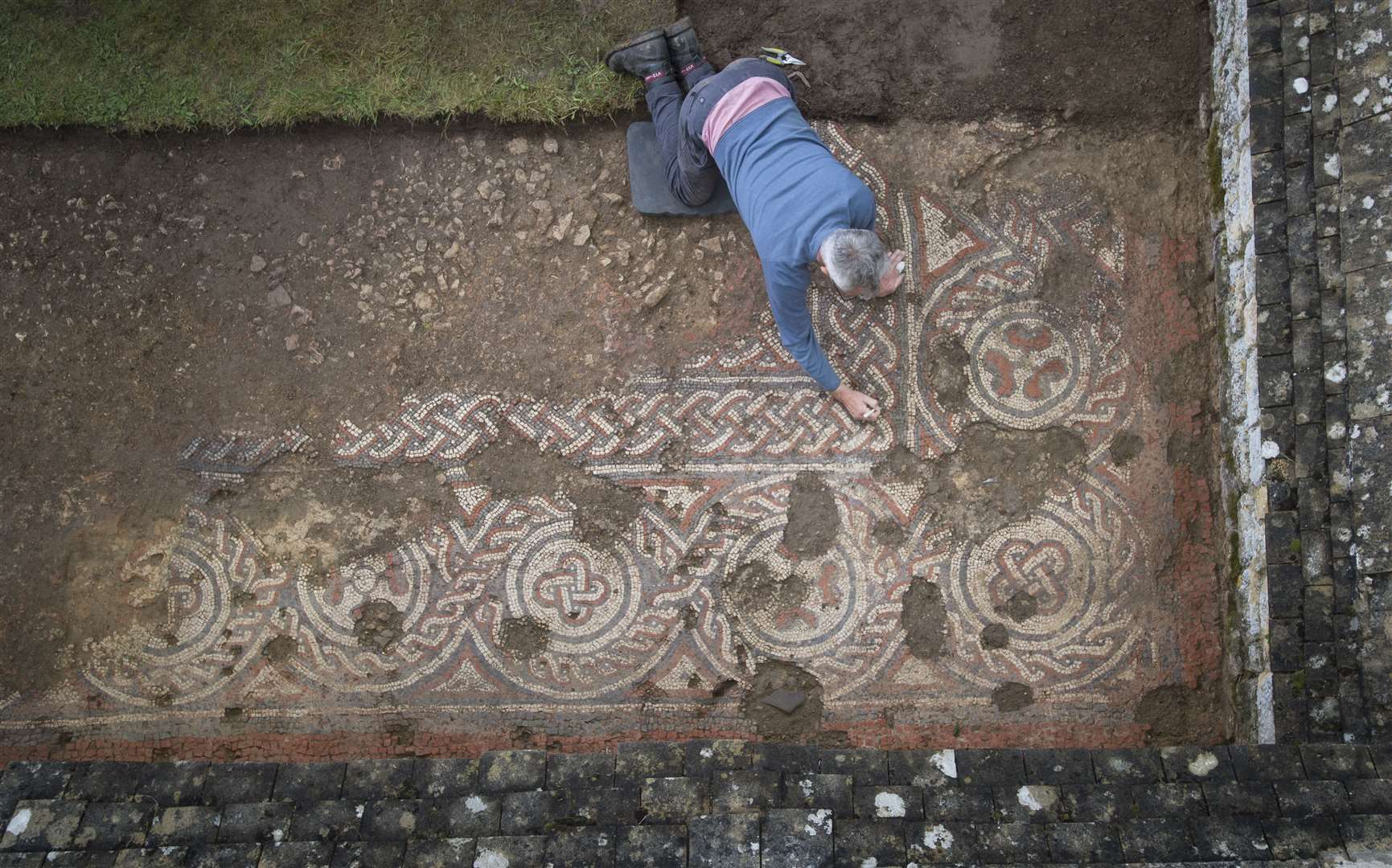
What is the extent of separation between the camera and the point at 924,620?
369 centimetres

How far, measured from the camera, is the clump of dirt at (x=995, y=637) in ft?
12.1

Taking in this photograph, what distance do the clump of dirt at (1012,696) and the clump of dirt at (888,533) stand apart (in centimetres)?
67

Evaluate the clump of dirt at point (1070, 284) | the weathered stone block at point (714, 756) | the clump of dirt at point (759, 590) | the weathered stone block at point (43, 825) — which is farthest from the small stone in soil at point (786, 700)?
the weathered stone block at point (43, 825)

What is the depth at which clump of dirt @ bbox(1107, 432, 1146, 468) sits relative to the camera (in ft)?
12.2

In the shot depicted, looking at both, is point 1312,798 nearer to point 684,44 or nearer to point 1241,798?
point 1241,798

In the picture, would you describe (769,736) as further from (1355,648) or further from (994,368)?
(1355,648)

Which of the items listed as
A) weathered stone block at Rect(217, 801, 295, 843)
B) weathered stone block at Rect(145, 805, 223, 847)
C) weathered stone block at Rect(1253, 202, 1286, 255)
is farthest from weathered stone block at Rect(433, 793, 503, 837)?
weathered stone block at Rect(1253, 202, 1286, 255)

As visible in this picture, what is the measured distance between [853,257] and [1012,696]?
6.11ft

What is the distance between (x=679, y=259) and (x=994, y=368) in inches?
50.7

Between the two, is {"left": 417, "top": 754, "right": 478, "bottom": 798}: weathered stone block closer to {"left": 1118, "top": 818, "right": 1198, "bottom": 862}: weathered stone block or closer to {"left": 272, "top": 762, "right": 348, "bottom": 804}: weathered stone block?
{"left": 272, "top": 762, "right": 348, "bottom": 804}: weathered stone block

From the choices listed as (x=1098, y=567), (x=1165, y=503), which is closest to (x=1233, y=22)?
(x=1165, y=503)

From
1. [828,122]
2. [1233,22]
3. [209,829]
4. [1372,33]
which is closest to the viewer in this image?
[209,829]

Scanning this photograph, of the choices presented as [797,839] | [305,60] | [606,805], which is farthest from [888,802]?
[305,60]

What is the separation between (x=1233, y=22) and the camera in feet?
11.7
